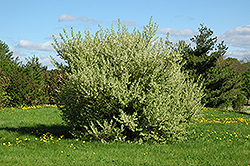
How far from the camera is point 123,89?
7.30 m

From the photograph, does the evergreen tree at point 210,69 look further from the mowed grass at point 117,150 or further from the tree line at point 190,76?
the mowed grass at point 117,150

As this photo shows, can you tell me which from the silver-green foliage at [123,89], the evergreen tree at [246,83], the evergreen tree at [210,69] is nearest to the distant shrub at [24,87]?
the silver-green foliage at [123,89]

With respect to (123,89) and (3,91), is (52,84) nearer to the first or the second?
(3,91)

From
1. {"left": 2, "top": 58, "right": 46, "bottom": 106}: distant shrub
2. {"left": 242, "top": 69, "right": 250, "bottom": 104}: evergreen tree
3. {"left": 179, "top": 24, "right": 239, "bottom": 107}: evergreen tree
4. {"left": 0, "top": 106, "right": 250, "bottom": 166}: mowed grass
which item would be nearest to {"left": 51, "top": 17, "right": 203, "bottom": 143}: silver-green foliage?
{"left": 0, "top": 106, "right": 250, "bottom": 166}: mowed grass

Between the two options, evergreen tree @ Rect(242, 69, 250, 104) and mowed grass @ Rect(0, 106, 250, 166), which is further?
evergreen tree @ Rect(242, 69, 250, 104)

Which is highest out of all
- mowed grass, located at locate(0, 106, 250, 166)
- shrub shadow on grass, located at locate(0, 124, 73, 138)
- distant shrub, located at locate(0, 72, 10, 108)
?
distant shrub, located at locate(0, 72, 10, 108)

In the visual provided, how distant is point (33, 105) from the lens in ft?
51.8

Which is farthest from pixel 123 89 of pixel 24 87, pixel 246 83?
pixel 246 83

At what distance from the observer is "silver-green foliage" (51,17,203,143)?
7387mm

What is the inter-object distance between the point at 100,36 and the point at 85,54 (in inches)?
37.6

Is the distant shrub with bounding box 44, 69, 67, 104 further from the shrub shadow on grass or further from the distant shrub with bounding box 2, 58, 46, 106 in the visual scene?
the shrub shadow on grass

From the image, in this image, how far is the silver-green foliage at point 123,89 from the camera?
291 inches

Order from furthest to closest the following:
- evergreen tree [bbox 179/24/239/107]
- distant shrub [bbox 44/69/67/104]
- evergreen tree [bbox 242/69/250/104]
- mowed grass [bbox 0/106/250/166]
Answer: evergreen tree [bbox 242/69/250/104], evergreen tree [bbox 179/24/239/107], distant shrub [bbox 44/69/67/104], mowed grass [bbox 0/106/250/166]

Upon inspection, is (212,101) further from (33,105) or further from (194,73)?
(33,105)
